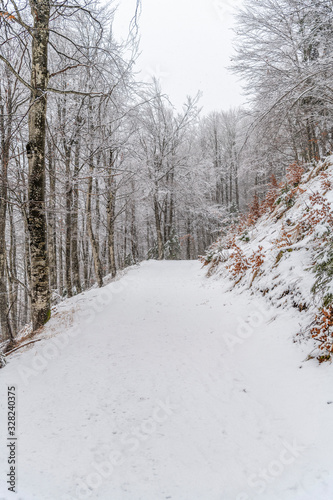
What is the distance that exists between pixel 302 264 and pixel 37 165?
525cm

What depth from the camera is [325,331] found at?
2.95m

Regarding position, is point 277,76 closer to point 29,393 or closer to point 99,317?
point 99,317

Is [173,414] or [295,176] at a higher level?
[295,176]

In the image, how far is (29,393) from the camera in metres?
3.02

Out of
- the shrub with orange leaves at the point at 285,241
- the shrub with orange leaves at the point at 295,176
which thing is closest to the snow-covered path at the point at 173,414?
the shrub with orange leaves at the point at 285,241

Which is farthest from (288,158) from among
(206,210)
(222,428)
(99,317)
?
(222,428)

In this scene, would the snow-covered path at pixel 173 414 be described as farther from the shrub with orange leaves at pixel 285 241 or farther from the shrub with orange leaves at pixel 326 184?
the shrub with orange leaves at pixel 326 184

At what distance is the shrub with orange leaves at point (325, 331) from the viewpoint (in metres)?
2.81

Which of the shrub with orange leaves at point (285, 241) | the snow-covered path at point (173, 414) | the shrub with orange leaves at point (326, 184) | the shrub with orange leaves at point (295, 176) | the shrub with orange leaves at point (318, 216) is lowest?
the snow-covered path at point (173, 414)

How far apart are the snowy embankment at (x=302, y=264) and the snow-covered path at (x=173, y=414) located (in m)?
0.26

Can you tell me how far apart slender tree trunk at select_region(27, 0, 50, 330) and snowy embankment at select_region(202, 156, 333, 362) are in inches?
175

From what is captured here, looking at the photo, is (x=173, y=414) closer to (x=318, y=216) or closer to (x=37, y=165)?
(x=318, y=216)

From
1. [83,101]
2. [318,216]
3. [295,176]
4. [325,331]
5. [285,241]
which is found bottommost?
[325,331]

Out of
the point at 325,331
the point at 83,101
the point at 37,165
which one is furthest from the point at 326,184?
the point at 83,101
